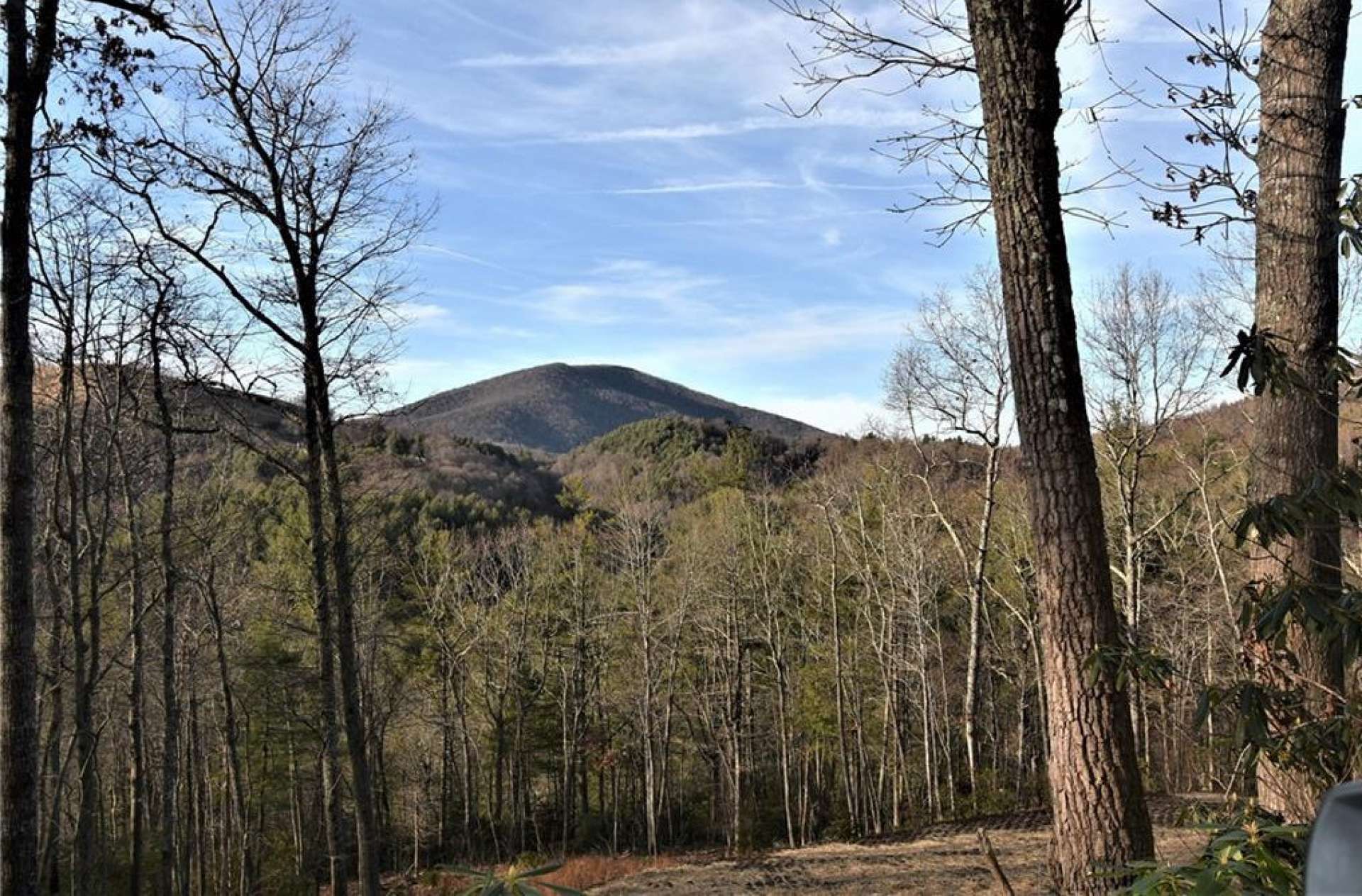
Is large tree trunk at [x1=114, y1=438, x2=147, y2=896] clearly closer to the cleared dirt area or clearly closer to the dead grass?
the dead grass

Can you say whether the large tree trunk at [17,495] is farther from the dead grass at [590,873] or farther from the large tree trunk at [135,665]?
the dead grass at [590,873]

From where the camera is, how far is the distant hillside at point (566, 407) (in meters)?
93.7

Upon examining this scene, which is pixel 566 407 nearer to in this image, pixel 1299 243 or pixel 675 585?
pixel 675 585

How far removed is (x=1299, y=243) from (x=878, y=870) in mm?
9926

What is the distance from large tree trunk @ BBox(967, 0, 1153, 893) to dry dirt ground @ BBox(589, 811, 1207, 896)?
6.35 m

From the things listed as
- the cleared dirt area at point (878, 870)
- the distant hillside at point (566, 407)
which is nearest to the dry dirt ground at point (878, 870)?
the cleared dirt area at point (878, 870)

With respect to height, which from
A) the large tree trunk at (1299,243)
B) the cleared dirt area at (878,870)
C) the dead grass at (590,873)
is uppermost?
the large tree trunk at (1299,243)

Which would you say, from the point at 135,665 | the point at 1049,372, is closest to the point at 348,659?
the point at 135,665

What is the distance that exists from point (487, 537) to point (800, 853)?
2543cm

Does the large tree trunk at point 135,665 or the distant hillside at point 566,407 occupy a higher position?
the distant hillside at point 566,407

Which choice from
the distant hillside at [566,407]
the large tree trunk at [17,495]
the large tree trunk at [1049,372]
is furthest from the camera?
the distant hillside at [566,407]

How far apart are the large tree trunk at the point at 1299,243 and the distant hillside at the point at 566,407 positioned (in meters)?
78.3

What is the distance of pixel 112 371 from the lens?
1298 centimetres

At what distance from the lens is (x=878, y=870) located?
11664 mm
